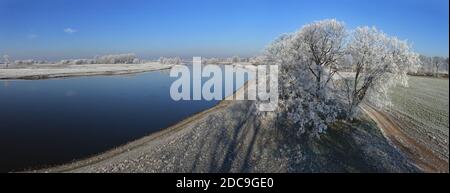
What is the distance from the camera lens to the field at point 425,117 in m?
18.4

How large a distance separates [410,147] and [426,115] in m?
10.9

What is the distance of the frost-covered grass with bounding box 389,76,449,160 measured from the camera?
18812mm

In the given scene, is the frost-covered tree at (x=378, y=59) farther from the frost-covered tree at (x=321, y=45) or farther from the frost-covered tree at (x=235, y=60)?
the frost-covered tree at (x=235, y=60)

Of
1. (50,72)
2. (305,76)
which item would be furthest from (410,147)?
(50,72)

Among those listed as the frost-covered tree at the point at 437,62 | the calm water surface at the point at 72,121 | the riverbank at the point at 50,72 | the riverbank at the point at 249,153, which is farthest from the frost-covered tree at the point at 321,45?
the frost-covered tree at the point at 437,62

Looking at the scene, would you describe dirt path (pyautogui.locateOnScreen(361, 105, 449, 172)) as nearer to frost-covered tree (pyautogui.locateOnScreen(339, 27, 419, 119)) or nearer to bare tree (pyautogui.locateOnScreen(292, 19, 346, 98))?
frost-covered tree (pyautogui.locateOnScreen(339, 27, 419, 119))

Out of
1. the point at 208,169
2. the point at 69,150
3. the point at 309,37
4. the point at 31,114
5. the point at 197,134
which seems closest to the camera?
the point at 208,169

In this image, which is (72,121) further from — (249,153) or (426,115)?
(426,115)

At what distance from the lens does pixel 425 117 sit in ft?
83.1

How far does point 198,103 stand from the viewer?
108 ft

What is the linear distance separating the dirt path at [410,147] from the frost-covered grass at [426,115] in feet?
1.79
